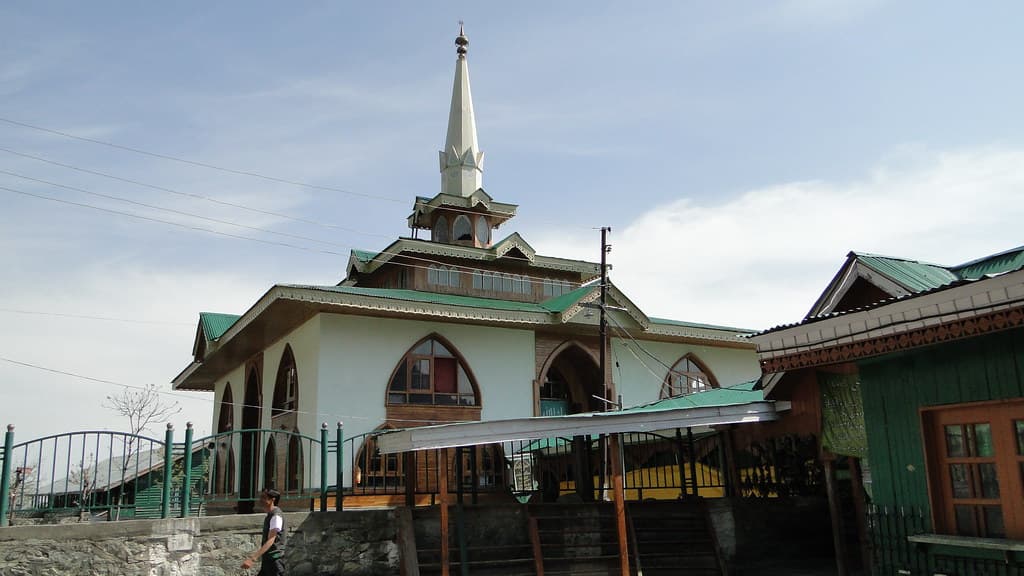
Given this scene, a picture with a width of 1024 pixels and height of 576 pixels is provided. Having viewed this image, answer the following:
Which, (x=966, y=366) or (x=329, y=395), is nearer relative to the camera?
(x=966, y=366)

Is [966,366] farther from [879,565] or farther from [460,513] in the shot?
[460,513]

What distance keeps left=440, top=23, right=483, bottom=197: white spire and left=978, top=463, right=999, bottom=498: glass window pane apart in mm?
20574

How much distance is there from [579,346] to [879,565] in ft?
45.9

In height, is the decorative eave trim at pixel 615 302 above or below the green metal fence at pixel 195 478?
above

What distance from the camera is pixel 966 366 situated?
8.32 meters

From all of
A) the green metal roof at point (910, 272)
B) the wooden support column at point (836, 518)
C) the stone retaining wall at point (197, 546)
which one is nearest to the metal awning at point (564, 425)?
the wooden support column at point (836, 518)

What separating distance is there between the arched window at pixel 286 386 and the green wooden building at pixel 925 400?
46.1 feet

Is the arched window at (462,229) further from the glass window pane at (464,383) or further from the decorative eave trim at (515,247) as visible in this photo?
the glass window pane at (464,383)

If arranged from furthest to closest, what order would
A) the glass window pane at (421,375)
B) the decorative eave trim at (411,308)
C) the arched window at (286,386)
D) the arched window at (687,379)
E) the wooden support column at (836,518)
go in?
the arched window at (687,379)
the arched window at (286,386)
the glass window pane at (421,375)
the decorative eave trim at (411,308)
the wooden support column at (836,518)

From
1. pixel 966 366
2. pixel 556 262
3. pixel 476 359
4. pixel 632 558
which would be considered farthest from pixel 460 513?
pixel 556 262

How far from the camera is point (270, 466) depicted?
22219 millimetres

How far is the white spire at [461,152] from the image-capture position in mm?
27656

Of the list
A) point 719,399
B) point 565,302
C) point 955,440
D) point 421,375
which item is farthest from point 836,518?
point 565,302

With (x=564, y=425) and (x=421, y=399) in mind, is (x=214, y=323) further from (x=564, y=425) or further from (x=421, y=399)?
(x=564, y=425)
